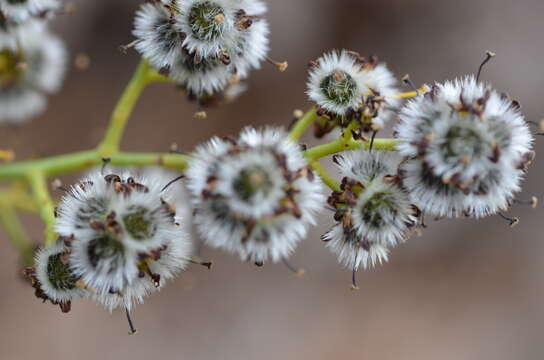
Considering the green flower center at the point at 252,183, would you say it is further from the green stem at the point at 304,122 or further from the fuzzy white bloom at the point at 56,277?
the fuzzy white bloom at the point at 56,277

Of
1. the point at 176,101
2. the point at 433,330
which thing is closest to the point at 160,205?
the point at 176,101

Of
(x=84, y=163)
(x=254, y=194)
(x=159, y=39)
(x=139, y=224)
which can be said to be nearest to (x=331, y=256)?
(x=84, y=163)

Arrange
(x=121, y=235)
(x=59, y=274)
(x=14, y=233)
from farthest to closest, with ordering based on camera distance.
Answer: (x=14, y=233) < (x=59, y=274) < (x=121, y=235)

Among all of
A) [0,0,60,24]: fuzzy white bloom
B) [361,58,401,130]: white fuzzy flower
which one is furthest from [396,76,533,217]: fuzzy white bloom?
[0,0,60,24]: fuzzy white bloom

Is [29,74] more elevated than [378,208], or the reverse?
[29,74]

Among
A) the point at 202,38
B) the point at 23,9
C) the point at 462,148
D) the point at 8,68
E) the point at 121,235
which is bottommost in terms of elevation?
the point at 121,235

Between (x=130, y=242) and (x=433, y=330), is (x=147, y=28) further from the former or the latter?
(x=433, y=330)

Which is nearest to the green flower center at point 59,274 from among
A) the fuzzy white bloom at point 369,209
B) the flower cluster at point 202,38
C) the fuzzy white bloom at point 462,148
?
the flower cluster at point 202,38

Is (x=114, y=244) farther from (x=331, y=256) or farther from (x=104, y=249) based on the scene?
(x=331, y=256)
